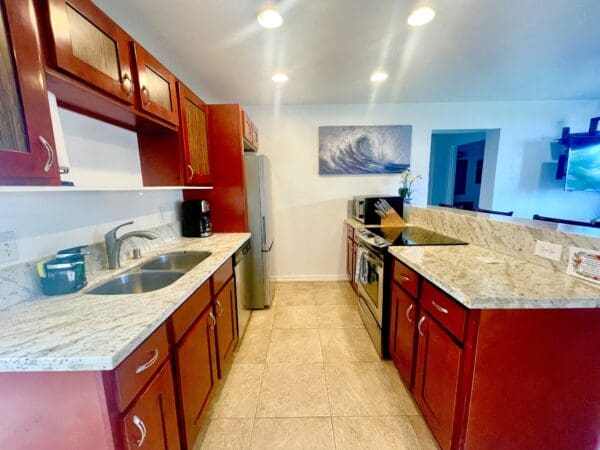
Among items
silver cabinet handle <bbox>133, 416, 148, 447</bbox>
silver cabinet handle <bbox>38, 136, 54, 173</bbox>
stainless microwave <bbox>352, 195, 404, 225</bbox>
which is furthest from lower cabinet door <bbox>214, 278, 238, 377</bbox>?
stainless microwave <bbox>352, 195, 404, 225</bbox>

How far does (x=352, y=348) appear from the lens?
2.01 meters

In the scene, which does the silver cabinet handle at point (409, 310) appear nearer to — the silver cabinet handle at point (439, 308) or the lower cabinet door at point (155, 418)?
the silver cabinet handle at point (439, 308)

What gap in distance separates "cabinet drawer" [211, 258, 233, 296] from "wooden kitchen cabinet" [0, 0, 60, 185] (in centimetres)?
87

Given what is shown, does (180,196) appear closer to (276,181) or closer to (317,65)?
(276,181)

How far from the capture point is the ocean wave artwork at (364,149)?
10.3 ft

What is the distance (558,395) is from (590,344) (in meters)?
0.25

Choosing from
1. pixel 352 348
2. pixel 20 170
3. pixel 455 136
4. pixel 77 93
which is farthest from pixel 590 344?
pixel 455 136

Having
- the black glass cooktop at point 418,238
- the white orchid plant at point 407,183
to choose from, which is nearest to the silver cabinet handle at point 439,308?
the black glass cooktop at point 418,238

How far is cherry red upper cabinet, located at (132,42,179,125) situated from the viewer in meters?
1.26

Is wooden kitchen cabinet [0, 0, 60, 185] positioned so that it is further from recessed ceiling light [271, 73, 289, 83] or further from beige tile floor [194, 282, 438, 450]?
recessed ceiling light [271, 73, 289, 83]

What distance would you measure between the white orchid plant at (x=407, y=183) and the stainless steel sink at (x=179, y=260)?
2513 mm

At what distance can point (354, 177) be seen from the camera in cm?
325

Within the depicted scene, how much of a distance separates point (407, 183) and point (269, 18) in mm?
2563

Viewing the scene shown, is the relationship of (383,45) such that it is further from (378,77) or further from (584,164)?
(584,164)
